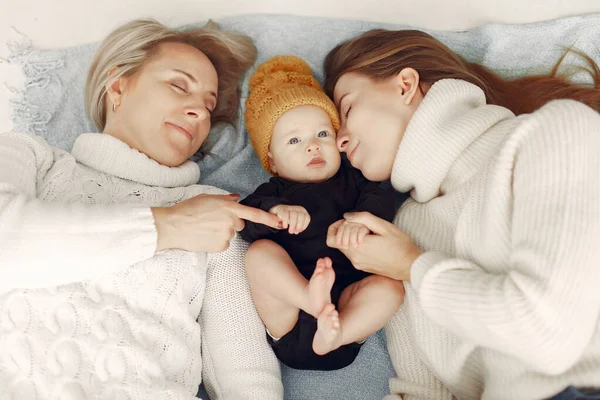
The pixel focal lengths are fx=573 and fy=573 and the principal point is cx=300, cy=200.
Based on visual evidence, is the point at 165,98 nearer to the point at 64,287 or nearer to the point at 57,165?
the point at 57,165

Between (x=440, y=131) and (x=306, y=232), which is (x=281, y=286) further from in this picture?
(x=440, y=131)

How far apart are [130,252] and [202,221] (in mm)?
198

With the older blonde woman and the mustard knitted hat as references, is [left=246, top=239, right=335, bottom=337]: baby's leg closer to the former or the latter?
the older blonde woman

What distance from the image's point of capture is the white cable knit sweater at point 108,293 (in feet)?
4.23

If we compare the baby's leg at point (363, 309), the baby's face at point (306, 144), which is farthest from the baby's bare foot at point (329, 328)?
the baby's face at point (306, 144)

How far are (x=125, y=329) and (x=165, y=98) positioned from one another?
25.8 inches

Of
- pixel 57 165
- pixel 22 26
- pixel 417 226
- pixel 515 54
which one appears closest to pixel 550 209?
pixel 417 226

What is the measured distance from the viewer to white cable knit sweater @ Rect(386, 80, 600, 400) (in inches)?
43.6

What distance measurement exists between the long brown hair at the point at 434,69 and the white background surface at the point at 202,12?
27 cm

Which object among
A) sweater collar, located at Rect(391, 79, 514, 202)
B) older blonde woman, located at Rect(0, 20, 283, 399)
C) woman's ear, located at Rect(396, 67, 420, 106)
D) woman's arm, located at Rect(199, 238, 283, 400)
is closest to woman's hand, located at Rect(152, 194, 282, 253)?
older blonde woman, located at Rect(0, 20, 283, 399)

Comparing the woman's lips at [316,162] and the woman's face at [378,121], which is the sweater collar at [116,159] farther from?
the woman's face at [378,121]

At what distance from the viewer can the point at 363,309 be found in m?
1.44

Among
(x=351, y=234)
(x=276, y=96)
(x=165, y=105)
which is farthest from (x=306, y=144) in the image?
(x=165, y=105)

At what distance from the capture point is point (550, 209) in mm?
1138
